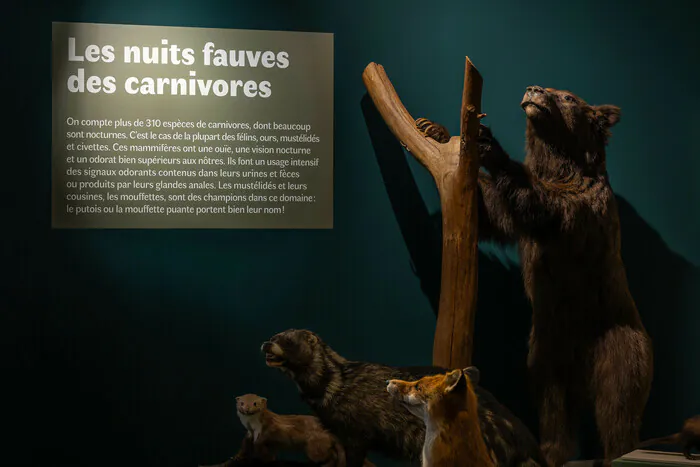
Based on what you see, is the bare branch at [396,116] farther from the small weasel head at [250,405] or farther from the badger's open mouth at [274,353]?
the small weasel head at [250,405]

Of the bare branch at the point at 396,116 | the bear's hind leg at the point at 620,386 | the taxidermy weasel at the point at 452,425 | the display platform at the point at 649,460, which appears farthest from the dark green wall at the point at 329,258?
the taxidermy weasel at the point at 452,425

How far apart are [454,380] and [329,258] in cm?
141

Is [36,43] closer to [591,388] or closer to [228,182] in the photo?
[228,182]

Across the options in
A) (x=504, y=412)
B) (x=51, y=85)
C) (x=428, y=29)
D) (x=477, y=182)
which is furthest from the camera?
(x=428, y=29)

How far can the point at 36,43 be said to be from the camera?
3.45 meters

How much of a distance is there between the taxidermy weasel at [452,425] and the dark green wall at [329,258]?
1305 mm

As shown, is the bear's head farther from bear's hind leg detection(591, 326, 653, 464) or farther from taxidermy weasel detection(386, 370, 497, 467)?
taxidermy weasel detection(386, 370, 497, 467)

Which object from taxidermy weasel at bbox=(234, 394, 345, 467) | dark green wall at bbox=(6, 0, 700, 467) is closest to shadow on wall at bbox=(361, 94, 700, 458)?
dark green wall at bbox=(6, 0, 700, 467)

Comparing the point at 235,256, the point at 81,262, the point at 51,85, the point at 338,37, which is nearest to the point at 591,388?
the point at 235,256

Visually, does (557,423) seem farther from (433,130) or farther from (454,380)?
(433,130)

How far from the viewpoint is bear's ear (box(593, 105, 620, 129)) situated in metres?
3.33

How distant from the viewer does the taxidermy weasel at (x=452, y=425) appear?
2289 millimetres

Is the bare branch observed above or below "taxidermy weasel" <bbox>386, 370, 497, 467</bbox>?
above

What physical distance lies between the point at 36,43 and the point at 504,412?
2.46m
